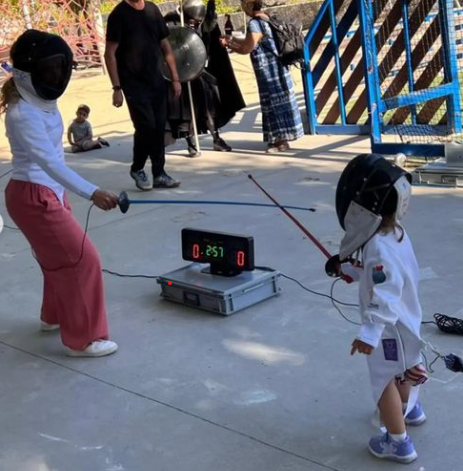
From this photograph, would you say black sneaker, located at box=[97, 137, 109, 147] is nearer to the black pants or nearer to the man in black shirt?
the black pants

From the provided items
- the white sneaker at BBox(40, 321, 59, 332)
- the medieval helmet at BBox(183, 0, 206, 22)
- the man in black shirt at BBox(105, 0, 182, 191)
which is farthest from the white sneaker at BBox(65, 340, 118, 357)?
the medieval helmet at BBox(183, 0, 206, 22)

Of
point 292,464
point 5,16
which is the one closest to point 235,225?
point 292,464

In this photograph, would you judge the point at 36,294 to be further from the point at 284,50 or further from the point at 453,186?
the point at 284,50

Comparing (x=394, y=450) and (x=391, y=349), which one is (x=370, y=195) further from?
(x=394, y=450)

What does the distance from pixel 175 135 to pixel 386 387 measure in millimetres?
6524

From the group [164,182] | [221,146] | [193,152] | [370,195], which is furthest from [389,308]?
[221,146]

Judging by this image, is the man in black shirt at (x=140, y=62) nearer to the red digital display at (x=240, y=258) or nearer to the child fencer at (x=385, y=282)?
the red digital display at (x=240, y=258)

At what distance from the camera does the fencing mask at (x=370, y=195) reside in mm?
2887

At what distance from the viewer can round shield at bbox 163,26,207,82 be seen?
8367 mm

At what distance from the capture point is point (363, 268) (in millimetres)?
3006

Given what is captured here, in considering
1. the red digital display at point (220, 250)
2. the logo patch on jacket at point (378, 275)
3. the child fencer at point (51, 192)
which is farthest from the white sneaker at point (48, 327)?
the logo patch on jacket at point (378, 275)

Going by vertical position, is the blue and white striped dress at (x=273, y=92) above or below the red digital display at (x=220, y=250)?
above

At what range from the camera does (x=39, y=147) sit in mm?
3926

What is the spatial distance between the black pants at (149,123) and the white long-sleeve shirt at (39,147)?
3.29 m
